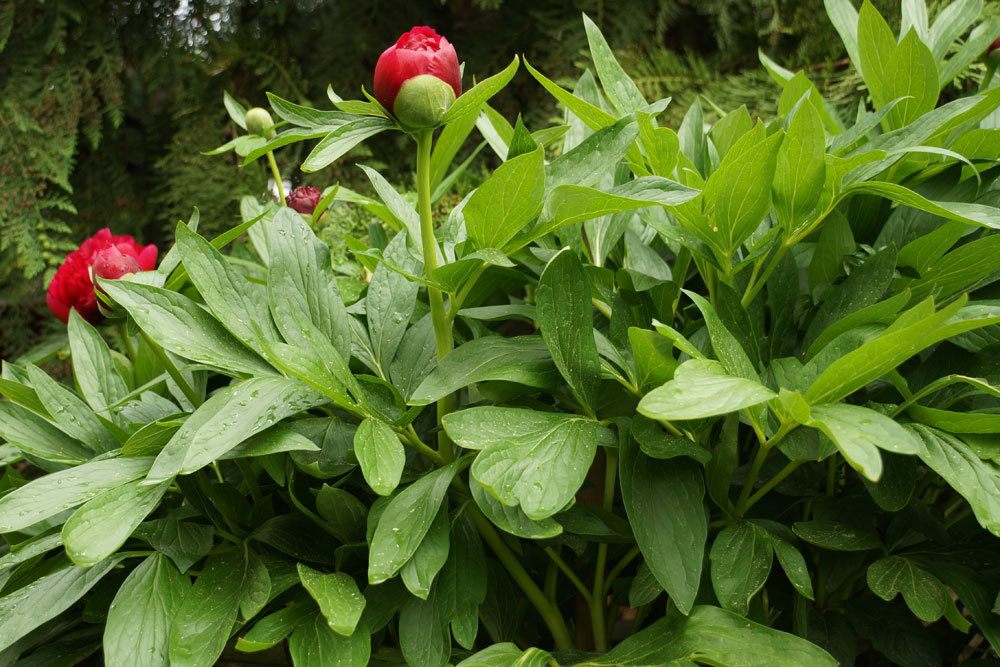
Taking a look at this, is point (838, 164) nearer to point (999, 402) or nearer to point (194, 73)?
point (999, 402)

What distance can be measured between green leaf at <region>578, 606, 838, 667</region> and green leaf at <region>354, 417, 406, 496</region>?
5.7 inches

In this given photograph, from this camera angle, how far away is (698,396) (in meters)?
0.33

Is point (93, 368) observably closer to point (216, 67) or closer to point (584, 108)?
point (584, 108)

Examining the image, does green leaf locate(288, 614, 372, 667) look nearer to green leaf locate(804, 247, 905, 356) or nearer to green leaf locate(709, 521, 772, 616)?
green leaf locate(709, 521, 772, 616)

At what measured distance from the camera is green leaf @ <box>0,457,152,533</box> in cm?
38

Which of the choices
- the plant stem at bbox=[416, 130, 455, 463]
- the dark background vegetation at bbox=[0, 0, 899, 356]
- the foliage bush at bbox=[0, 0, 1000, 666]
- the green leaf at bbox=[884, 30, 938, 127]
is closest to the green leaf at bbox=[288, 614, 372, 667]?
the foliage bush at bbox=[0, 0, 1000, 666]

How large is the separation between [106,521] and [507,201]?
9.2 inches

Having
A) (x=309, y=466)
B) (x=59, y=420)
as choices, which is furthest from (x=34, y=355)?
(x=309, y=466)

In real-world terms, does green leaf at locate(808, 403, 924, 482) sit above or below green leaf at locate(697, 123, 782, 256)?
below

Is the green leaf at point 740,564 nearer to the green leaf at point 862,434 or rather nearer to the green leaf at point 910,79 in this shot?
the green leaf at point 862,434

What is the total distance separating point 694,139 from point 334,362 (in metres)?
0.32

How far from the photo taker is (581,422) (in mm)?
412

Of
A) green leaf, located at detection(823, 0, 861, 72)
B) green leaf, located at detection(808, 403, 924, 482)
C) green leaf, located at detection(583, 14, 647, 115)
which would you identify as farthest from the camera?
green leaf, located at detection(823, 0, 861, 72)

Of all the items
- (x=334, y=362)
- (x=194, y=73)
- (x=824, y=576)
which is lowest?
(x=824, y=576)
